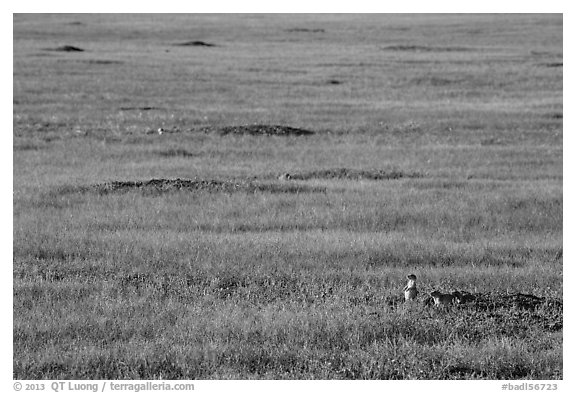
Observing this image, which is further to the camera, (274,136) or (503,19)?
(503,19)

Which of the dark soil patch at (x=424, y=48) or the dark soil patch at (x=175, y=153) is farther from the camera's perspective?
the dark soil patch at (x=424, y=48)

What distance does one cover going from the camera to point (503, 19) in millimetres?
98062

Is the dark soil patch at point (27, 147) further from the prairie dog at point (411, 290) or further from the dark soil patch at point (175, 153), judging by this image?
the prairie dog at point (411, 290)

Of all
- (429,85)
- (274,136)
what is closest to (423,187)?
(274,136)

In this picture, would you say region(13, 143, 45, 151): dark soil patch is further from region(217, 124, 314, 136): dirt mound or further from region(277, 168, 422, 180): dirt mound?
region(277, 168, 422, 180): dirt mound

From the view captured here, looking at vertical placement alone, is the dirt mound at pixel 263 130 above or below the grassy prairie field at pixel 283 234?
above

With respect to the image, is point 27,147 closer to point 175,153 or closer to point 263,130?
point 175,153

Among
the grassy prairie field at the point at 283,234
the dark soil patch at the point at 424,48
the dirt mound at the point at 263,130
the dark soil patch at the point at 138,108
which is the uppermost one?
the dark soil patch at the point at 424,48

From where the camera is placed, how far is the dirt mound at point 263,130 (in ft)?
81.3

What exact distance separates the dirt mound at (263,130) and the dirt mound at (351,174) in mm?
5987

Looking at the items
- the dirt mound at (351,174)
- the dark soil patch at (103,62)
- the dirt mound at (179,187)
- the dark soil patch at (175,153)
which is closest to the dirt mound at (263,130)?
the dark soil patch at (175,153)

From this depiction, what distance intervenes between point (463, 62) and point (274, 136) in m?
28.6
